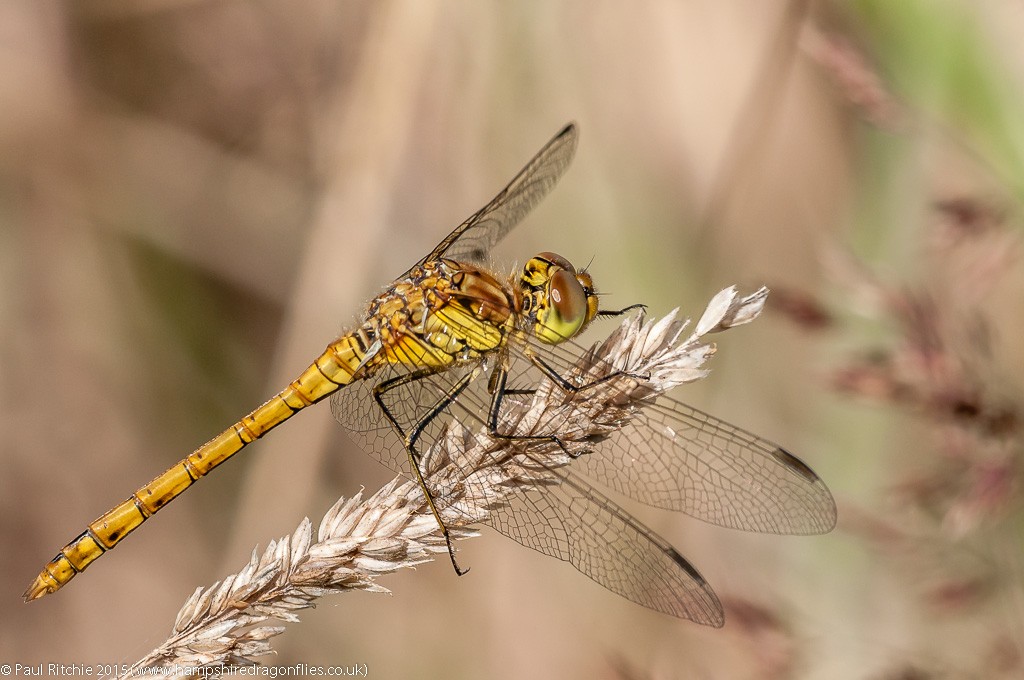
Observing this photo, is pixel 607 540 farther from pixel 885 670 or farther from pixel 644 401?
pixel 885 670

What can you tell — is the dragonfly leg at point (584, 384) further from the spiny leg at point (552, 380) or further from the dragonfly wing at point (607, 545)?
the dragonfly wing at point (607, 545)

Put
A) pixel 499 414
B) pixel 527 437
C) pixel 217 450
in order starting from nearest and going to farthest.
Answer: pixel 527 437 → pixel 499 414 → pixel 217 450

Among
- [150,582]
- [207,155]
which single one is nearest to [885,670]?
[150,582]

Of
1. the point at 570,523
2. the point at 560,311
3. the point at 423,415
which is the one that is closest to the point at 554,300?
the point at 560,311

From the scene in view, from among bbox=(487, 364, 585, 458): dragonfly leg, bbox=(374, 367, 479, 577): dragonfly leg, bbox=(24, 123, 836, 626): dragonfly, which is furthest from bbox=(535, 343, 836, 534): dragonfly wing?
bbox=(374, 367, 479, 577): dragonfly leg

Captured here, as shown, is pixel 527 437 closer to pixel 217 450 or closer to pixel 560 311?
pixel 560 311

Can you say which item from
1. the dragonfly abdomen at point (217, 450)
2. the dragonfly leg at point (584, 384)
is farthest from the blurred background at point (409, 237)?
the dragonfly leg at point (584, 384)

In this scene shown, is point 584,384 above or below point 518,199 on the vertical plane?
below
